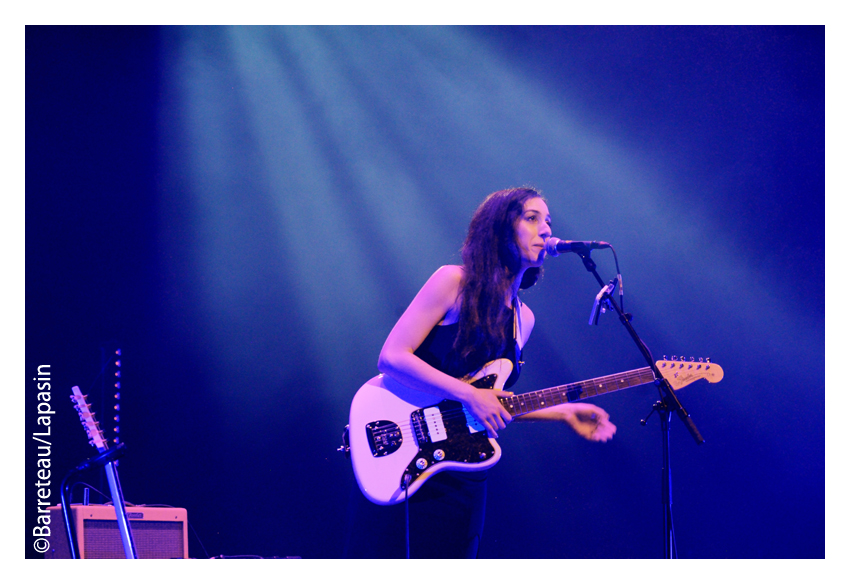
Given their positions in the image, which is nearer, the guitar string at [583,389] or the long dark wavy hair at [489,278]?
the long dark wavy hair at [489,278]

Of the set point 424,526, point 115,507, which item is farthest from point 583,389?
point 115,507

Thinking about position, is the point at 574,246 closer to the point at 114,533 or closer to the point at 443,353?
the point at 443,353

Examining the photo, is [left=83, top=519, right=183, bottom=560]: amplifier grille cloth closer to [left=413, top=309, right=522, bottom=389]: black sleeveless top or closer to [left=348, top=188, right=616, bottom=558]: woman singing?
[left=348, top=188, right=616, bottom=558]: woman singing

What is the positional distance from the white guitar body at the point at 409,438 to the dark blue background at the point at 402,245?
1.19 m

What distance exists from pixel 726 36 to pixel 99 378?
427 centimetres

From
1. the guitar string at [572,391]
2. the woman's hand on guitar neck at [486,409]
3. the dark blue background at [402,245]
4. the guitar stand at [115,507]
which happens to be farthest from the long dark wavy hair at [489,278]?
the guitar stand at [115,507]

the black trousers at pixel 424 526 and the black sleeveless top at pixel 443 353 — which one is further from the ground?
the black sleeveless top at pixel 443 353

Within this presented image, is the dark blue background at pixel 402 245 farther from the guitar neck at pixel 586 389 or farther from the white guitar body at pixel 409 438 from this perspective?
the white guitar body at pixel 409 438

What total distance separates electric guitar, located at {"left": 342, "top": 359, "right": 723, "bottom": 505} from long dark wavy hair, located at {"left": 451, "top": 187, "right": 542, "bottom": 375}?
94 mm

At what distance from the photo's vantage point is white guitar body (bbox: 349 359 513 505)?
2.41 metres

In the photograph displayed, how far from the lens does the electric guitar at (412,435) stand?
241cm

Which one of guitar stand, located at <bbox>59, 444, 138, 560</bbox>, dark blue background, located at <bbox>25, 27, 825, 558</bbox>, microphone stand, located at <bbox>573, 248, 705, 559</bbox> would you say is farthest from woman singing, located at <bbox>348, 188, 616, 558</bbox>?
guitar stand, located at <bbox>59, 444, 138, 560</bbox>

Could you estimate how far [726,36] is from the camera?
381cm

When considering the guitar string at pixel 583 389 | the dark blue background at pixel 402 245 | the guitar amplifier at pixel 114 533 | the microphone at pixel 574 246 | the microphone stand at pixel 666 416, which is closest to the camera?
the microphone stand at pixel 666 416
